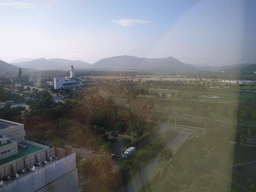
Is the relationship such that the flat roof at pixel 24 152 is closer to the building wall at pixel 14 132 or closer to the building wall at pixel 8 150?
the building wall at pixel 8 150

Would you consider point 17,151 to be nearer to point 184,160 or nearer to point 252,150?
point 184,160

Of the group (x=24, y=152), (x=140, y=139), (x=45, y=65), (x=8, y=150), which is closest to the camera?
(x=8, y=150)

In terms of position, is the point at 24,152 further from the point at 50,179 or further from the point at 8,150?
the point at 50,179

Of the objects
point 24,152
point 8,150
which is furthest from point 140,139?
point 8,150

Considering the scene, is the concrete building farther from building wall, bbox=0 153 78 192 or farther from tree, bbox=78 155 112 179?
tree, bbox=78 155 112 179

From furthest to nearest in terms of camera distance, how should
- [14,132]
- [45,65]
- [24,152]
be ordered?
[45,65]
[14,132]
[24,152]

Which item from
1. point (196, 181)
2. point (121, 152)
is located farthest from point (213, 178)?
point (121, 152)

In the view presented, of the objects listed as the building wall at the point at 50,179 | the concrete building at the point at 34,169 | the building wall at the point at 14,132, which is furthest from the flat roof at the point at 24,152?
the building wall at the point at 50,179
